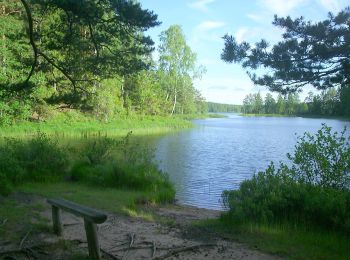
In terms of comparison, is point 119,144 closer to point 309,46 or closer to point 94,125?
point 309,46

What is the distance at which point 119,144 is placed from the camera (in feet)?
41.2

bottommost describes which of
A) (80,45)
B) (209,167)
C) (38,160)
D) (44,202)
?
(209,167)

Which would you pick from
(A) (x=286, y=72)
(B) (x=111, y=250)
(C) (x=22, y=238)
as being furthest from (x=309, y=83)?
(C) (x=22, y=238)

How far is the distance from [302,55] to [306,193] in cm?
241

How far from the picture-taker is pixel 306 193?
21.1 feet

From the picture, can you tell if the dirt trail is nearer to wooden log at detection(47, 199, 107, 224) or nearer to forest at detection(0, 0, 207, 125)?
wooden log at detection(47, 199, 107, 224)

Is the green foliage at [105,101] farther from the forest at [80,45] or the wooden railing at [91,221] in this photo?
the wooden railing at [91,221]

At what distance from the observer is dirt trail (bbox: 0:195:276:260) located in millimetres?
4984

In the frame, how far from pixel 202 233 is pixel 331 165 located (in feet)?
9.08

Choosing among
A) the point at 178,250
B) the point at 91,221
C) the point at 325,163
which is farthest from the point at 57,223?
the point at 325,163

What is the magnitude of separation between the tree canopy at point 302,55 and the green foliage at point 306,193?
5.76 ft

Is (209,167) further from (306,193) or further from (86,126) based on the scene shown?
(86,126)

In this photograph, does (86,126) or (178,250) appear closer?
(178,250)

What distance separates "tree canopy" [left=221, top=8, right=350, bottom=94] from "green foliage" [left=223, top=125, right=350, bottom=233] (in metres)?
1.76
